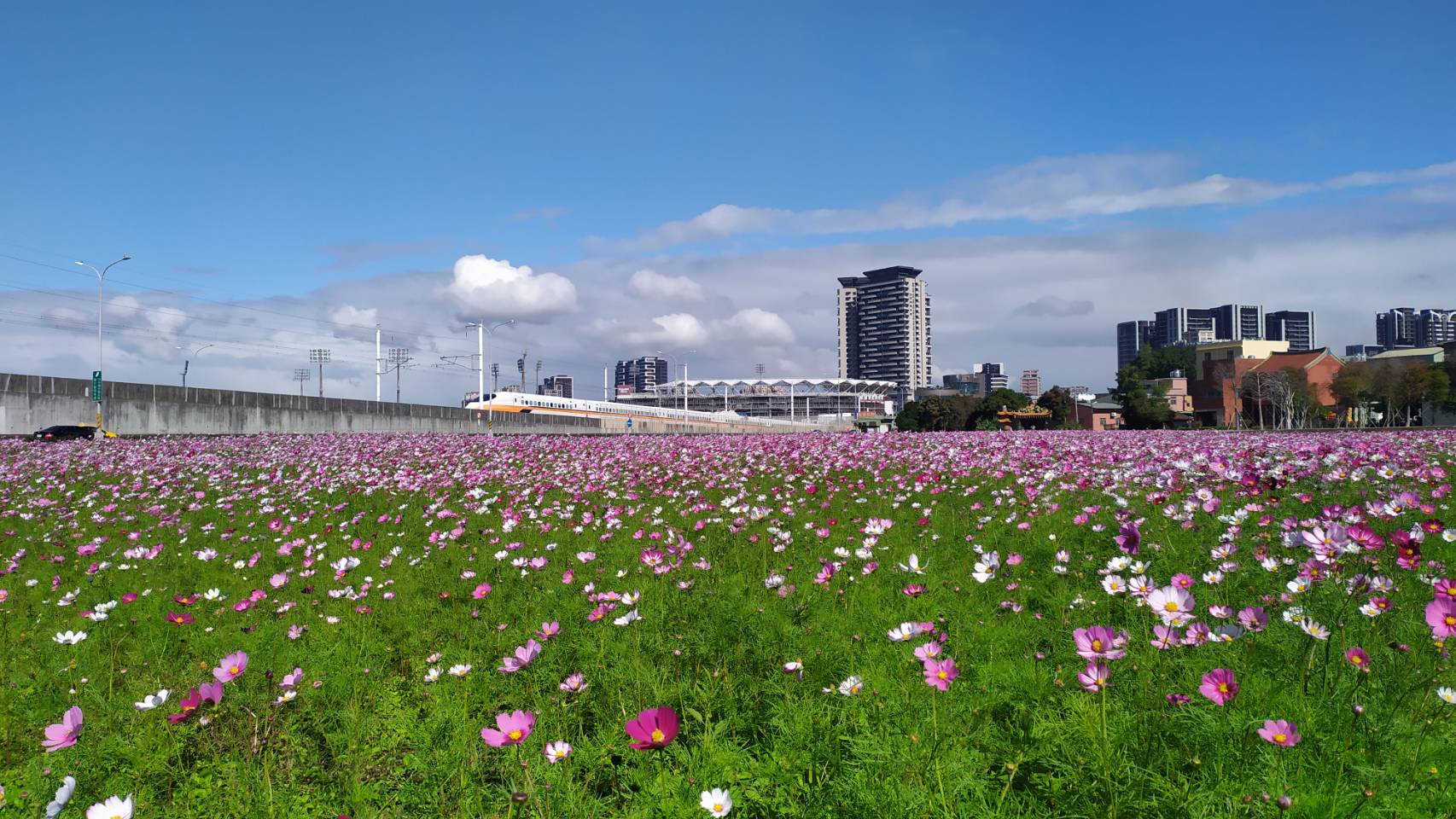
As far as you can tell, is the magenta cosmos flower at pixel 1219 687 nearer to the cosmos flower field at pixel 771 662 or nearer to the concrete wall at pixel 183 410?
the cosmos flower field at pixel 771 662

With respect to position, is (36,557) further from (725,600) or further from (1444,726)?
(1444,726)

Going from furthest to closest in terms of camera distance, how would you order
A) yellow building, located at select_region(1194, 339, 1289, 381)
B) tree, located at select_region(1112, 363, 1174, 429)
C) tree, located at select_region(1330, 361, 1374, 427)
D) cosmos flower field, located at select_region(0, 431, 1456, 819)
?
yellow building, located at select_region(1194, 339, 1289, 381) < tree, located at select_region(1330, 361, 1374, 427) < tree, located at select_region(1112, 363, 1174, 429) < cosmos flower field, located at select_region(0, 431, 1456, 819)

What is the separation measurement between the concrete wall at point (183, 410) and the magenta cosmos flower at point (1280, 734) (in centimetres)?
3537

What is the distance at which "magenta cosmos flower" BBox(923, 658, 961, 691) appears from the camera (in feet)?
8.28

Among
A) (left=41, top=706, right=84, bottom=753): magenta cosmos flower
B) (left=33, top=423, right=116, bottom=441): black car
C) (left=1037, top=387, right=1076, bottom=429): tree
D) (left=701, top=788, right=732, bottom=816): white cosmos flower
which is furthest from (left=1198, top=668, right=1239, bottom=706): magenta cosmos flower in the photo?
(left=1037, top=387, right=1076, bottom=429): tree

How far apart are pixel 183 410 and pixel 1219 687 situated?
39.7m

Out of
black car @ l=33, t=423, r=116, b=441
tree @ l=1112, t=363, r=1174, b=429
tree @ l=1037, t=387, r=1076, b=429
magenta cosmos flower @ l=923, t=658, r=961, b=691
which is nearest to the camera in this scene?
magenta cosmos flower @ l=923, t=658, r=961, b=691

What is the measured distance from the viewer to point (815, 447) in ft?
53.2

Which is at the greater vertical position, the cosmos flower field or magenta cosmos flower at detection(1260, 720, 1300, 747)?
magenta cosmos flower at detection(1260, 720, 1300, 747)

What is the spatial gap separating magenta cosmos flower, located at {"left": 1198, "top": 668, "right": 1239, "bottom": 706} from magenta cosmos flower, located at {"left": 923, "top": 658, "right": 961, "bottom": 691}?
72 centimetres

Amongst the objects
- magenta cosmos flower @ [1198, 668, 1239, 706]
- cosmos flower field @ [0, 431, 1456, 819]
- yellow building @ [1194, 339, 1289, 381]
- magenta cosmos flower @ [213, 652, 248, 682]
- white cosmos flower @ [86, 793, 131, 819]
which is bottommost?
cosmos flower field @ [0, 431, 1456, 819]

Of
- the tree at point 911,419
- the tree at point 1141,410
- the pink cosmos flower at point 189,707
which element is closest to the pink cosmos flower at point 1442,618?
the pink cosmos flower at point 189,707

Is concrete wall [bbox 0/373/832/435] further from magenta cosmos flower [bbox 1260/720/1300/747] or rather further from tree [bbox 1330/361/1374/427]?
tree [bbox 1330/361/1374/427]

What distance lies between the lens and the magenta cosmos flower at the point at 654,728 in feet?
6.63
